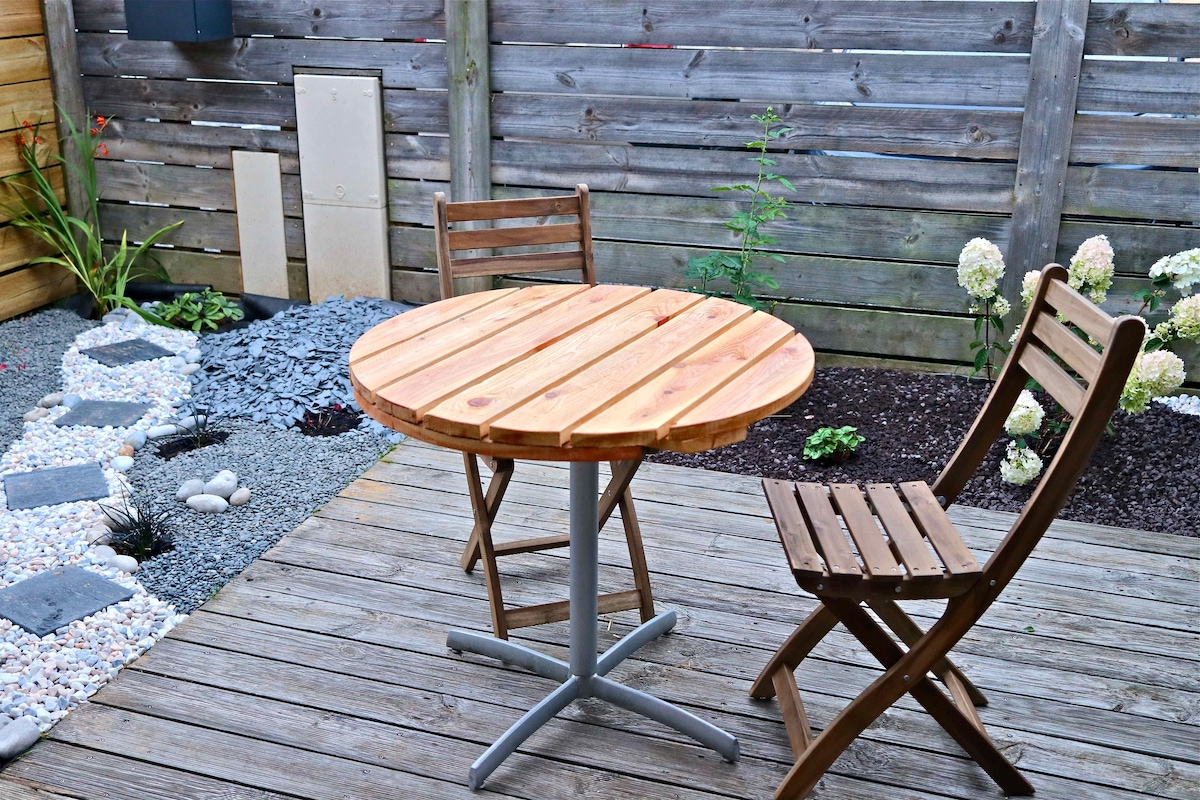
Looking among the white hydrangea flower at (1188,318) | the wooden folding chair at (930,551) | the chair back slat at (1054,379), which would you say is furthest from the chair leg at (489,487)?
the white hydrangea flower at (1188,318)

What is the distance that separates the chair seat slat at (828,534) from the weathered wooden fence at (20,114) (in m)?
4.84

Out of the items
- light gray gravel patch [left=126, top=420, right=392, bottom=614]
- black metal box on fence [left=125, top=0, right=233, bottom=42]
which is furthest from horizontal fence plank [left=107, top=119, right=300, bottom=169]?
light gray gravel patch [left=126, top=420, right=392, bottom=614]

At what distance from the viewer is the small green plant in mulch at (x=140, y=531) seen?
3.30 metres

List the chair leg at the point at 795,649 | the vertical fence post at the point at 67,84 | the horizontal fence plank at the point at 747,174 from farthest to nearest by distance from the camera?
the vertical fence post at the point at 67,84
the horizontal fence plank at the point at 747,174
the chair leg at the point at 795,649

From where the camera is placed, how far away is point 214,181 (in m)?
5.74

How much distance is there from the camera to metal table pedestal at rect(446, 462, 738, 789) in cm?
241

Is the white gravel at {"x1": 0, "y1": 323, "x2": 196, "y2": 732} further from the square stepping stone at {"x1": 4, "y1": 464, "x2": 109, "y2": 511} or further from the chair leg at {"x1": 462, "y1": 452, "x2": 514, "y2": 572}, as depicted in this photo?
the chair leg at {"x1": 462, "y1": 452, "x2": 514, "y2": 572}

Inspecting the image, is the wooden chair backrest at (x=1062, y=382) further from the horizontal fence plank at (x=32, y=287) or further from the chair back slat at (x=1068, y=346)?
the horizontal fence plank at (x=32, y=287)

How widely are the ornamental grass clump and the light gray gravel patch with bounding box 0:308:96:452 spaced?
0.79 feet

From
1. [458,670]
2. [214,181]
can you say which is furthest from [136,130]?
[458,670]

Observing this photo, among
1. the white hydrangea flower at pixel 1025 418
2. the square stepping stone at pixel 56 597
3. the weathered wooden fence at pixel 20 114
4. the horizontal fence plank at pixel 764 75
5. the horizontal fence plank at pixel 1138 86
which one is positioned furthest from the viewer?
the weathered wooden fence at pixel 20 114

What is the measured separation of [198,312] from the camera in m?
5.53

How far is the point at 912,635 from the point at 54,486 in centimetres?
305

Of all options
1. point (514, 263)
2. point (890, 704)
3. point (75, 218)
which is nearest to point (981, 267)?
point (514, 263)
